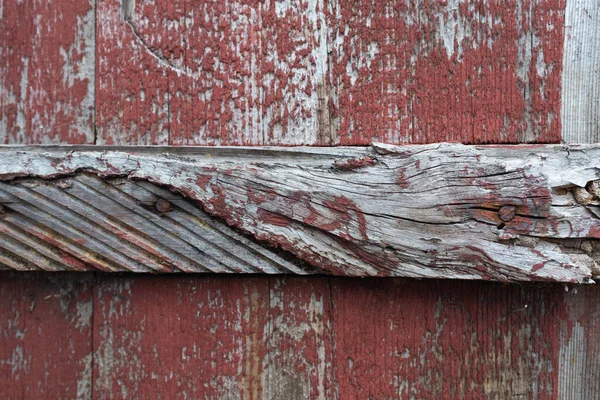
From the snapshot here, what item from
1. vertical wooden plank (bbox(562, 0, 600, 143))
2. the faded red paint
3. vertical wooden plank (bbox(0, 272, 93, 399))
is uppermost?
vertical wooden plank (bbox(562, 0, 600, 143))

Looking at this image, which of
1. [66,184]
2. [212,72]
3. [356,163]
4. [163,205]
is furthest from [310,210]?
[66,184]

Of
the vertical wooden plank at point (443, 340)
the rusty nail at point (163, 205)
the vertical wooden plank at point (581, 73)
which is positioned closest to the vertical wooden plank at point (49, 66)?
the rusty nail at point (163, 205)

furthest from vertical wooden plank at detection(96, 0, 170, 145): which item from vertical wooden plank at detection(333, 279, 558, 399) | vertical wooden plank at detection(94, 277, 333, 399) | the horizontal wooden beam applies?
vertical wooden plank at detection(333, 279, 558, 399)

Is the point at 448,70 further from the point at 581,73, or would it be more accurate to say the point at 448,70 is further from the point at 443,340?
the point at 443,340

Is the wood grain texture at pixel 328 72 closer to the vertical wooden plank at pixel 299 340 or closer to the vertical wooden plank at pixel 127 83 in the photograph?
the vertical wooden plank at pixel 127 83

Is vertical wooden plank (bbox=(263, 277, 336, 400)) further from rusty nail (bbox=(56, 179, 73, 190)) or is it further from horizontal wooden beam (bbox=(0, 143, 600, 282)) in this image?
rusty nail (bbox=(56, 179, 73, 190))

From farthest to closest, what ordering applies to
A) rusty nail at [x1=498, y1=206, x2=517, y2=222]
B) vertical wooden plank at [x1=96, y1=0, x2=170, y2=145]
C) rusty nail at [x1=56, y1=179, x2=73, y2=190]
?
vertical wooden plank at [x1=96, y1=0, x2=170, y2=145], rusty nail at [x1=56, y1=179, x2=73, y2=190], rusty nail at [x1=498, y1=206, x2=517, y2=222]
